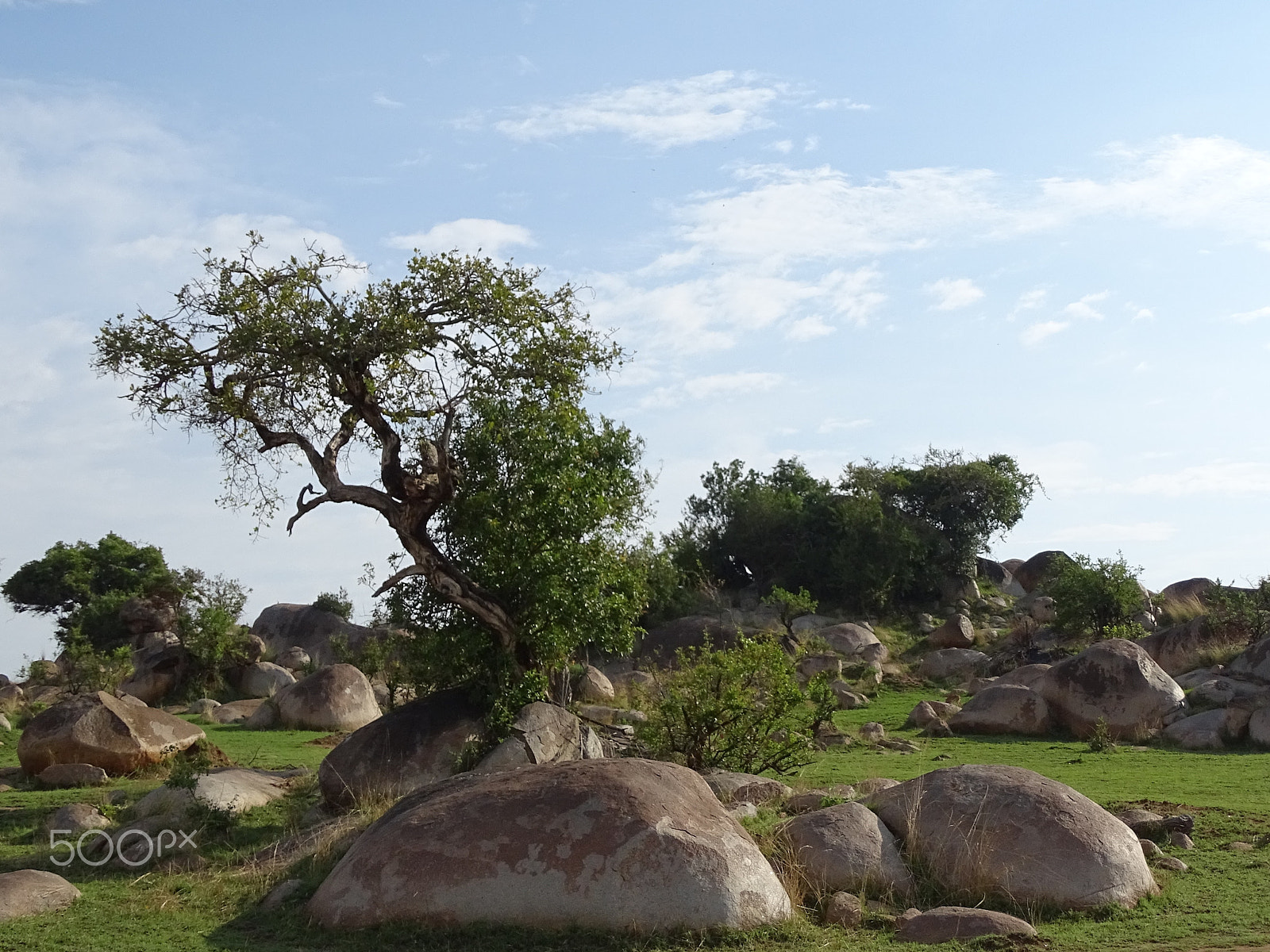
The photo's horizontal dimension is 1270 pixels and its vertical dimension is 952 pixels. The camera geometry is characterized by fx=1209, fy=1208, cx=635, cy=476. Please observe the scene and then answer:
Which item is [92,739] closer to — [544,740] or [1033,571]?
[544,740]

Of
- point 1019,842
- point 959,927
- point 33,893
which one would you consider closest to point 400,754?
point 33,893

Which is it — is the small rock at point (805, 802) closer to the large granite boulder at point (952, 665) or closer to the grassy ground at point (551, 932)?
the grassy ground at point (551, 932)

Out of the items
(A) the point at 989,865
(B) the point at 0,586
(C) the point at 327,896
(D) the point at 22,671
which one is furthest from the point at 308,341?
(B) the point at 0,586

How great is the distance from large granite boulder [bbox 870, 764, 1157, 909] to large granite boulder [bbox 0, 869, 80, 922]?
23.1ft

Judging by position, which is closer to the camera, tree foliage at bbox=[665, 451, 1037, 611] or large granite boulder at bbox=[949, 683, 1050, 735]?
large granite boulder at bbox=[949, 683, 1050, 735]

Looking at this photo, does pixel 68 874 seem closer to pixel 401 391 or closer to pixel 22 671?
pixel 401 391

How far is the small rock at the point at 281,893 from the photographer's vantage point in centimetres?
980

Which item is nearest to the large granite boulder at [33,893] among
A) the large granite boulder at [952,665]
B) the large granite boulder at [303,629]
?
the large granite boulder at [952,665]

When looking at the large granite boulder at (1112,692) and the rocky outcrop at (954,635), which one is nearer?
the large granite boulder at (1112,692)

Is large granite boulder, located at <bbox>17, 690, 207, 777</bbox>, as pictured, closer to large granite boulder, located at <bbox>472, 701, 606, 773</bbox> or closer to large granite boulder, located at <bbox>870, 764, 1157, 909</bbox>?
large granite boulder, located at <bbox>472, 701, 606, 773</bbox>

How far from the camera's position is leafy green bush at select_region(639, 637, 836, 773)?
48.1 ft

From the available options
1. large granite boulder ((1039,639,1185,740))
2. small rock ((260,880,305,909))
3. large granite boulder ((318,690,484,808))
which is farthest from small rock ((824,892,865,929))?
large granite boulder ((1039,639,1185,740))

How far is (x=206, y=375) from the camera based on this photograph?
15.8 metres

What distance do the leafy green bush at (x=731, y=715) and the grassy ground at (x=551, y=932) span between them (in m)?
0.60
